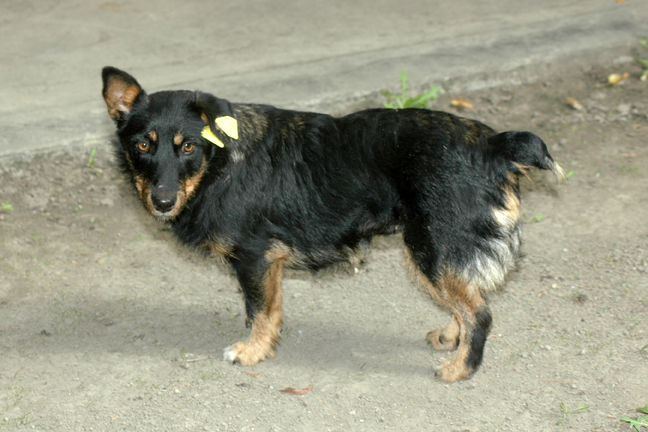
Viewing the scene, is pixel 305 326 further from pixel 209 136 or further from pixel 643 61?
pixel 643 61

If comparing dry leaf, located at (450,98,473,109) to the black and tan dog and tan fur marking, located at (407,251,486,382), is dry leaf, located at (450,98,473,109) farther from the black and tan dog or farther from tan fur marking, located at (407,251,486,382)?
tan fur marking, located at (407,251,486,382)

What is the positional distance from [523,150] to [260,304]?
185cm

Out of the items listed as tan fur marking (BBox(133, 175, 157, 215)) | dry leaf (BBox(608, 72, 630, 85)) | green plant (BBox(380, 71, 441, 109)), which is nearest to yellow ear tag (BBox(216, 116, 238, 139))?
tan fur marking (BBox(133, 175, 157, 215))

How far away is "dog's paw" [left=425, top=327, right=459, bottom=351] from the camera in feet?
13.8

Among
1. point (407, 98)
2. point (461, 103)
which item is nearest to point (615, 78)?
point (461, 103)

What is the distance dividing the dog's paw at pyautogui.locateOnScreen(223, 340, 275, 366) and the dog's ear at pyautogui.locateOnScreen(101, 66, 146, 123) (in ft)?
5.31

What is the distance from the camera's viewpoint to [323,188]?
391 cm

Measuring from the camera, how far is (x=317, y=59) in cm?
717

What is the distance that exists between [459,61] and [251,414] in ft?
16.1

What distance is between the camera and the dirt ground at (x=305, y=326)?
372cm

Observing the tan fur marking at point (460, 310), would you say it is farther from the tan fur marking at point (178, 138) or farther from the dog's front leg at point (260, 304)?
the tan fur marking at point (178, 138)

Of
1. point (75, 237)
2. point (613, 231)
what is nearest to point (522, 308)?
point (613, 231)

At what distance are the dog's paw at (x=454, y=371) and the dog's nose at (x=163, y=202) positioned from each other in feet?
6.34

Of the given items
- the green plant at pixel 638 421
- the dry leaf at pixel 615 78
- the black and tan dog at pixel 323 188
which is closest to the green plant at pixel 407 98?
the dry leaf at pixel 615 78
